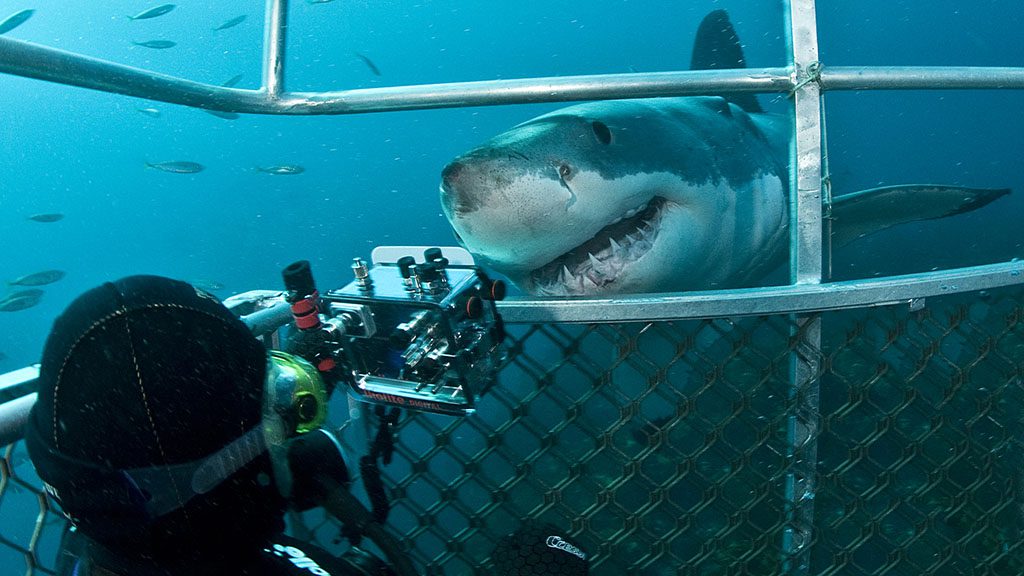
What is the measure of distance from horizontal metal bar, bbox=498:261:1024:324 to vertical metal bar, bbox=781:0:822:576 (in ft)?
0.21

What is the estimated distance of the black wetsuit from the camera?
696 millimetres

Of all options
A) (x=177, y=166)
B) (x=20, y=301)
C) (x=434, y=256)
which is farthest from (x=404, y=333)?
(x=177, y=166)

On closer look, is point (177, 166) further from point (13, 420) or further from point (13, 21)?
point (13, 420)

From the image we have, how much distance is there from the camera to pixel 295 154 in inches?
2835

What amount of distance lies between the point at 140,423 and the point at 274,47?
1.43 meters

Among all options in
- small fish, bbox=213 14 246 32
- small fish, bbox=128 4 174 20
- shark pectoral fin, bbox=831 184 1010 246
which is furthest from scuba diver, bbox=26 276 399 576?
small fish, bbox=213 14 246 32

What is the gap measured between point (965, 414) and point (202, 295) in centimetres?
451

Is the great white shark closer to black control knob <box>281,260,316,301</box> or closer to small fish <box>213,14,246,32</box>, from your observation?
black control knob <box>281,260,316,301</box>

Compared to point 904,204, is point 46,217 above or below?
below

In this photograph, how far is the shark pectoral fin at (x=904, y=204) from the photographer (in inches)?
142

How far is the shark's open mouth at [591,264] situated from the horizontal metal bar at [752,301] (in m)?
1.07

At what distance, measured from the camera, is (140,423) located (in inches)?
26.6

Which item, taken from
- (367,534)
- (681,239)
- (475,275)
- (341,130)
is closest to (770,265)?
(681,239)

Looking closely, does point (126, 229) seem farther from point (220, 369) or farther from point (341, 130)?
point (220, 369)
